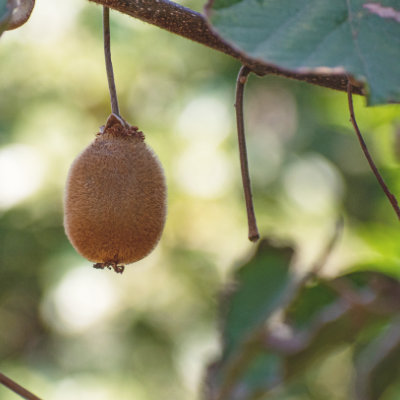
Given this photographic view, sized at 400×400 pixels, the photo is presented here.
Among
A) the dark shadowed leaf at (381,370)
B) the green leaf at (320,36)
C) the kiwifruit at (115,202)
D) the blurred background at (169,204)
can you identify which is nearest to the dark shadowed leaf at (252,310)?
the dark shadowed leaf at (381,370)

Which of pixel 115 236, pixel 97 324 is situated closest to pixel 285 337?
pixel 115 236

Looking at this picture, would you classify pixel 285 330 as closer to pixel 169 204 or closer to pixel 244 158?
pixel 244 158

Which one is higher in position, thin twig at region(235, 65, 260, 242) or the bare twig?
the bare twig

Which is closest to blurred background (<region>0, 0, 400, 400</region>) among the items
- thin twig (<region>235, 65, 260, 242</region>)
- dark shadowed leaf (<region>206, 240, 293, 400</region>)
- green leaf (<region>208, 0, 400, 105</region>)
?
dark shadowed leaf (<region>206, 240, 293, 400</region>)

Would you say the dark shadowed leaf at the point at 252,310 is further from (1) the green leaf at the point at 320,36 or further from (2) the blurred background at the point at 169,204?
(2) the blurred background at the point at 169,204

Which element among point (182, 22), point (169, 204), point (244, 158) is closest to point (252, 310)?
point (244, 158)

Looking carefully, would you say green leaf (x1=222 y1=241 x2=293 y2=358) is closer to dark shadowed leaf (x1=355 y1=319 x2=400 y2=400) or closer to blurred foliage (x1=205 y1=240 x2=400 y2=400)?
blurred foliage (x1=205 y1=240 x2=400 y2=400)
